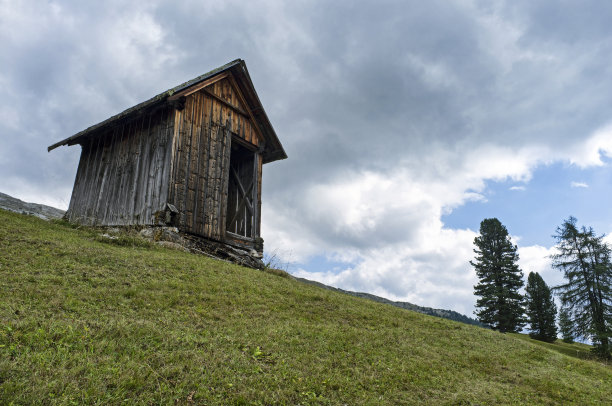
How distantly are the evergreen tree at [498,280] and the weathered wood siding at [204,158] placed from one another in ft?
109

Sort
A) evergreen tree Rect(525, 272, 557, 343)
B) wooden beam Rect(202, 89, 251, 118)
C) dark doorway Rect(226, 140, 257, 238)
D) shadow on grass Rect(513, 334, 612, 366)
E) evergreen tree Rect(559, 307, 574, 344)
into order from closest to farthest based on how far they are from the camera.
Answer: wooden beam Rect(202, 89, 251, 118), dark doorway Rect(226, 140, 257, 238), shadow on grass Rect(513, 334, 612, 366), evergreen tree Rect(559, 307, 574, 344), evergreen tree Rect(525, 272, 557, 343)

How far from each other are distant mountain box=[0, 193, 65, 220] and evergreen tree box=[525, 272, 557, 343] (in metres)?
41.7

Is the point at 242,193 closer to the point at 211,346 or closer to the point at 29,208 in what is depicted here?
the point at 29,208

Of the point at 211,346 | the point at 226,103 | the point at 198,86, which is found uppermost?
the point at 226,103

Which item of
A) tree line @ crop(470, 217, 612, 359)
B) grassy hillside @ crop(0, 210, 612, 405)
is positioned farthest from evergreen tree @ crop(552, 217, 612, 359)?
grassy hillside @ crop(0, 210, 612, 405)

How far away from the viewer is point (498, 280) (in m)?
38.2

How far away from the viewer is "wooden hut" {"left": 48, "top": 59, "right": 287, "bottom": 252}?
13.2 metres

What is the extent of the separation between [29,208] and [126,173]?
16.0 ft

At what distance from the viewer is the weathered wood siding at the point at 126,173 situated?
13.2 meters

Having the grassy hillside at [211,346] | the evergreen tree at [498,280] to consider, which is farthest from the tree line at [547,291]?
the grassy hillside at [211,346]

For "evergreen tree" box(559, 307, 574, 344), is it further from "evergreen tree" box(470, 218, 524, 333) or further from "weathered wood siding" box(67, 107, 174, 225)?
"weathered wood siding" box(67, 107, 174, 225)

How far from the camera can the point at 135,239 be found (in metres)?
11.3

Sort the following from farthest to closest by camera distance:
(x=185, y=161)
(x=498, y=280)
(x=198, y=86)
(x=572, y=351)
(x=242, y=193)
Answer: (x=498, y=280), (x=572, y=351), (x=242, y=193), (x=198, y=86), (x=185, y=161)

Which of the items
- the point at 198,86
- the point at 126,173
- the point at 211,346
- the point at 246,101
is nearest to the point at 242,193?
the point at 246,101
